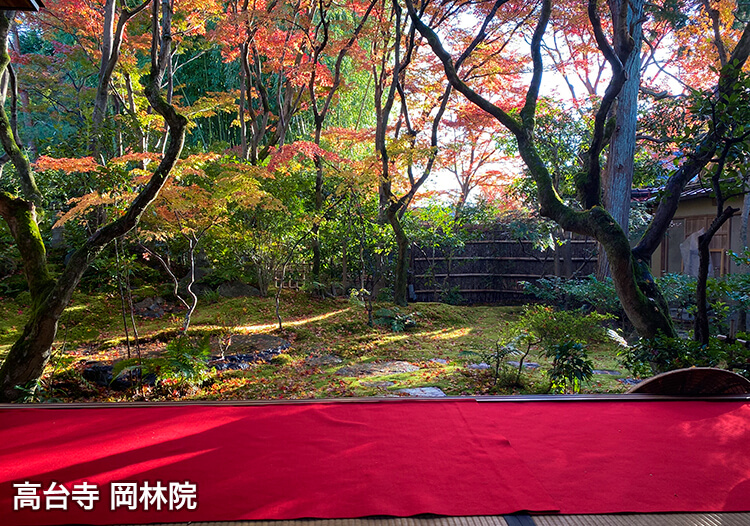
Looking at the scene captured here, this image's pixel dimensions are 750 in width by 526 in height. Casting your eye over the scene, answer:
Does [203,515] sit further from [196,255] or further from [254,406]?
[196,255]

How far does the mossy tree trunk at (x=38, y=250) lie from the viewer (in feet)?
9.73

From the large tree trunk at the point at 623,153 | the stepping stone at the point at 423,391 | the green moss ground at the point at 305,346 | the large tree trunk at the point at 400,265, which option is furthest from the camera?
the large tree trunk at the point at 400,265

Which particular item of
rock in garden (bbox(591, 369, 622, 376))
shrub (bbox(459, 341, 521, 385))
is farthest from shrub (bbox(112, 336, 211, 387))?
rock in garden (bbox(591, 369, 622, 376))

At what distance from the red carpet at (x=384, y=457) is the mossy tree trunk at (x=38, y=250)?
1.14 metres

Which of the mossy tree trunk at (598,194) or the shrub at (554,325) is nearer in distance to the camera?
the mossy tree trunk at (598,194)

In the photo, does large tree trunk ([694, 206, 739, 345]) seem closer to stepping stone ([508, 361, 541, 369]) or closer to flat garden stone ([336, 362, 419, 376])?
stepping stone ([508, 361, 541, 369])

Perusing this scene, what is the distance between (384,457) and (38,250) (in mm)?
2905

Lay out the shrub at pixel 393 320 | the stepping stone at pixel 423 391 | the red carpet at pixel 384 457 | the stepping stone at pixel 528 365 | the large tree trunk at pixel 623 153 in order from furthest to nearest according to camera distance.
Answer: the shrub at pixel 393 320
the large tree trunk at pixel 623 153
the stepping stone at pixel 528 365
the stepping stone at pixel 423 391
the red carpet at pixel 384 457

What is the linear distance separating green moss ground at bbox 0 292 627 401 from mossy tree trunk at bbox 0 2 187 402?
35 centimetres

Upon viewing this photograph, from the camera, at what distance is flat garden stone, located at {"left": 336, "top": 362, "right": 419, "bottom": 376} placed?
418 centimetres

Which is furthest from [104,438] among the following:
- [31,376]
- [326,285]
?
[326,285]

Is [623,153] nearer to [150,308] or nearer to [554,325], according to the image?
[554,325]

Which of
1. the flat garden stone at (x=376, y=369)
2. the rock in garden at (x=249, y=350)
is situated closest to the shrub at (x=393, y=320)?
the flat garden stone at (x=376, y=369)

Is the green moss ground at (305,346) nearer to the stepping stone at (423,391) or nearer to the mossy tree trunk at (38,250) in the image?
the stepping stone at (423,391)
